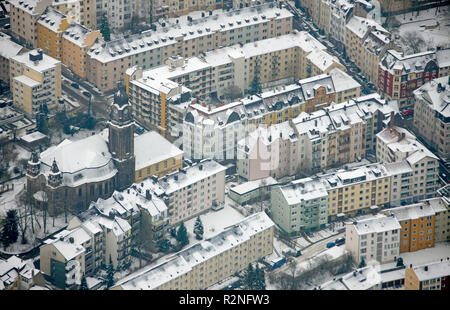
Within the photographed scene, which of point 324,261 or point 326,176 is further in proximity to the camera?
point 326,176

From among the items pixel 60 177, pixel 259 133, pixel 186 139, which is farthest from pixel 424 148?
pixel 60 177

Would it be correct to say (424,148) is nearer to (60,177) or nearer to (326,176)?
(326,176)

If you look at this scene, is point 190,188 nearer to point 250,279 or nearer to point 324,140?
point 250,279

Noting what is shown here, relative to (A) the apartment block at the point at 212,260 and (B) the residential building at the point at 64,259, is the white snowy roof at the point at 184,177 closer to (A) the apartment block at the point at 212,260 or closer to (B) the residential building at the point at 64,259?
(A) the apartment block at the point at 212,260

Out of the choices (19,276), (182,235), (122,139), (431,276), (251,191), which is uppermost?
Answer: (122,139)

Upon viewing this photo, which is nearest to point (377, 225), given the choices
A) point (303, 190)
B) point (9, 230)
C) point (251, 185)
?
point (303, 190)
